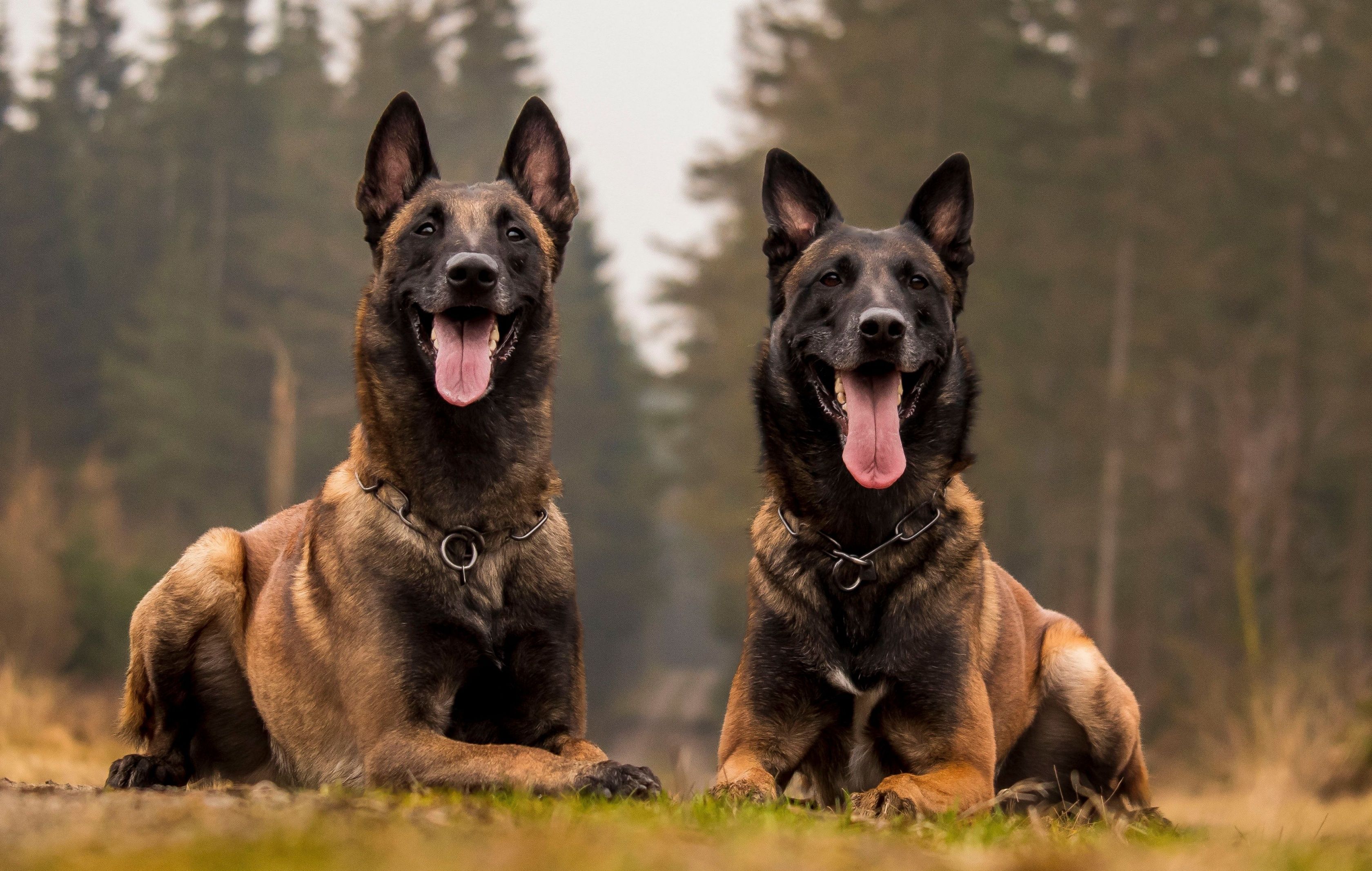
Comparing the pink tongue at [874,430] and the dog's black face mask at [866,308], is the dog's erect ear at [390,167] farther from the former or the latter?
the pink tongue at [874,430]

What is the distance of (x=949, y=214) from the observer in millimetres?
6059

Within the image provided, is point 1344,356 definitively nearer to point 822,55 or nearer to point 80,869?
point 822,55

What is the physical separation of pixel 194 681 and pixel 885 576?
3216 mm

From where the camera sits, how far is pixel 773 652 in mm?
5320

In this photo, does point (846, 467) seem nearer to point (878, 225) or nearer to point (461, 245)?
point (461, 245)

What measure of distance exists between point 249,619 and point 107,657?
1532cm

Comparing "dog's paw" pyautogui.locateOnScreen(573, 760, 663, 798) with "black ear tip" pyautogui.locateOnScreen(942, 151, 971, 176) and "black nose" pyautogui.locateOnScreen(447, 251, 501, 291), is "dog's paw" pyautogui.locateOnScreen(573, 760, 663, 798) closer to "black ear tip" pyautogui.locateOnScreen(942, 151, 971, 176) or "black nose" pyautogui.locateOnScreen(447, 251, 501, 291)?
"black nose" pyautogui.locateOnScreen(447, 251, 501, 291)

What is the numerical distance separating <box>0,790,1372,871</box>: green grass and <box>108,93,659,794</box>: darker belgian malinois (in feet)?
2.74

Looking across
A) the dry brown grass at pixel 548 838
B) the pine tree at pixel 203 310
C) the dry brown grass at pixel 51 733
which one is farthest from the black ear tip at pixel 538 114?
the pine tree at pixel 203 310

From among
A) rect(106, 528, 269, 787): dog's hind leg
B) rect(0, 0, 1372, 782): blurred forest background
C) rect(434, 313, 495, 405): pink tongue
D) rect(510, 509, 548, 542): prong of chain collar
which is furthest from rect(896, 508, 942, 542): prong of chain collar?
rect(0, 0, 1372, 782): blurred forest background

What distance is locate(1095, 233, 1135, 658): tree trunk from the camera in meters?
23.9

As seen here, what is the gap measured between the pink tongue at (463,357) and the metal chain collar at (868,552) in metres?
1.56

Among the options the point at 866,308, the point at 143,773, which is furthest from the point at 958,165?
the point at 143,773

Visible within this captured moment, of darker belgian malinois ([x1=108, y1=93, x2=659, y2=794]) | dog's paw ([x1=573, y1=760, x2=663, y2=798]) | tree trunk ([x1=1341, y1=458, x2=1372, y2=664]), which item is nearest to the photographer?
dog's paw ([x1=573, y1=760, x2=663, y2=798])
